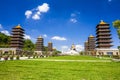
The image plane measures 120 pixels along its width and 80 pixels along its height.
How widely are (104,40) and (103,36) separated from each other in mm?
2124

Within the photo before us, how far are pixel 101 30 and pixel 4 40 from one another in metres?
55.4

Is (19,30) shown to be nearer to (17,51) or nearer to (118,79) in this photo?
(17,51)

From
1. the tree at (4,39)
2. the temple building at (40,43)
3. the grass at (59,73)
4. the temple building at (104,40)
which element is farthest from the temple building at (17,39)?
the grass at (59,73)

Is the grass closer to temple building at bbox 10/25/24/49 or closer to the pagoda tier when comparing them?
the pagoda tier

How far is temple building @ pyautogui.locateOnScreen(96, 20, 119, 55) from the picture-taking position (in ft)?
262

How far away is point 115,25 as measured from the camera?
93.0 ft

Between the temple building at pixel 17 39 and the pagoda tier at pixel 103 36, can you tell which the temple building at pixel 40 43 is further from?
the pagoda tier at pixel 103 36

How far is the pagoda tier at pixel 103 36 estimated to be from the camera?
268 feet

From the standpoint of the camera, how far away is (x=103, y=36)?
8250cm

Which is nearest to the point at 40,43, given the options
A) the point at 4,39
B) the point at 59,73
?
the point at 4,39

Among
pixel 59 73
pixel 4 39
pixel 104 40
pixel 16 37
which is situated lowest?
pixel 59 73

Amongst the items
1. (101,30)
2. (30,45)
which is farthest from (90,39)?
(30,45)

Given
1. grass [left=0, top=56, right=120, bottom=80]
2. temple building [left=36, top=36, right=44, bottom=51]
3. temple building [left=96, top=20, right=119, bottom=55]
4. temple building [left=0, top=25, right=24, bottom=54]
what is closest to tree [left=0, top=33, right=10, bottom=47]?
temple building [left=0, top=25, right=24, bottom=54]

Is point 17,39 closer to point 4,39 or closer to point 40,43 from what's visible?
point 4,39
